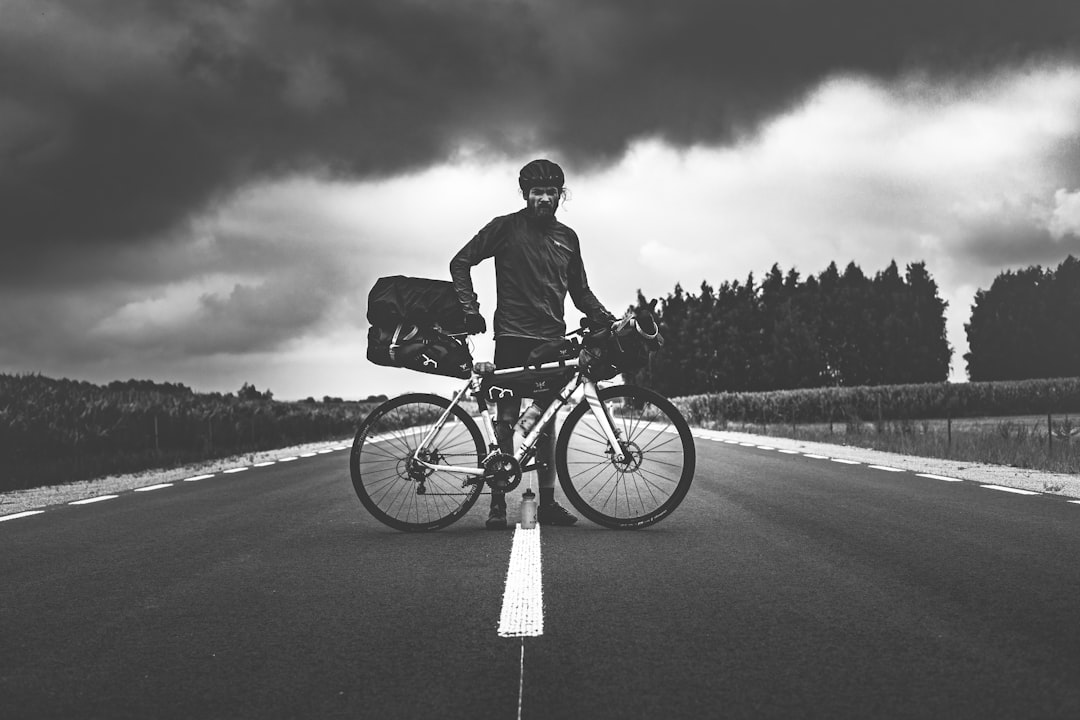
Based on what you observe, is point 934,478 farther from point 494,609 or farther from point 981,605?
point 494,609

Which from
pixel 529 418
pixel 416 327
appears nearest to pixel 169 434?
pixel 416 327

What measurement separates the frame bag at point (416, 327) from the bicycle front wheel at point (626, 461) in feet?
2.80

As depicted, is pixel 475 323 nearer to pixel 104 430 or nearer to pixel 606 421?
pixel 606 421

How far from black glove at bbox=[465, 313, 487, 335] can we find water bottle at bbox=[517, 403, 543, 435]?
1.91 feet

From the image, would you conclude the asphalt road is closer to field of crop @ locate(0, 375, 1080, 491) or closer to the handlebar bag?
the handlebar bag

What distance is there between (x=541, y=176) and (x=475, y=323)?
1.07m

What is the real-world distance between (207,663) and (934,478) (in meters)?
8.66

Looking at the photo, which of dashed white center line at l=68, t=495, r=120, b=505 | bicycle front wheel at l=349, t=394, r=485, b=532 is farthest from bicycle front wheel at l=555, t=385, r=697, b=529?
dashed white center line at l=68, t=495, r=120, b=505

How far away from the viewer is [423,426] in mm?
6352

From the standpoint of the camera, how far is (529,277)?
6277mm

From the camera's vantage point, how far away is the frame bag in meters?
5.95

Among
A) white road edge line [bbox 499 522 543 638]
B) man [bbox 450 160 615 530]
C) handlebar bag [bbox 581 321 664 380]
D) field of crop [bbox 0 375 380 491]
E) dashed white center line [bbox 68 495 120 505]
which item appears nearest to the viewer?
white road edge line [bbox 499 522 543 638]

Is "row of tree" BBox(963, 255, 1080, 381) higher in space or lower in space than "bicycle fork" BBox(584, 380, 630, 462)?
higher

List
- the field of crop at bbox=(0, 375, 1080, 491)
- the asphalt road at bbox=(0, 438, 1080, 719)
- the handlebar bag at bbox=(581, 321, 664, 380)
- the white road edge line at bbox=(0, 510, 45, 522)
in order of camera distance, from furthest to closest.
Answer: the field of crop at bbox=(0, 375, 1080, 491), the white road edge line at bbox=(0, 510, 45, 522), the handlebar bag at bbox=(581, 321, 664, 380), the asphalt road at bbox=(0, 438, 1080, 719)
